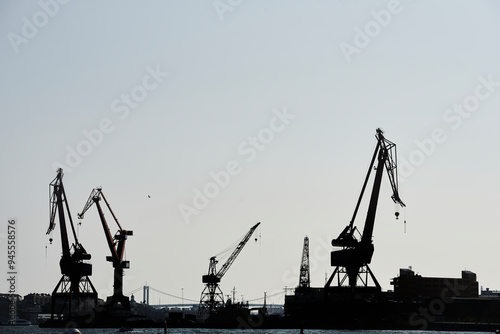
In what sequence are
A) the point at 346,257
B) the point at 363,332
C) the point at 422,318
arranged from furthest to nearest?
the point at 422,318 < the point at 346,257 < the point at 363,332

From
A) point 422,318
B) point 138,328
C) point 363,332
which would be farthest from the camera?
point 138,328

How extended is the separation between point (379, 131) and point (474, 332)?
4044 centimetres

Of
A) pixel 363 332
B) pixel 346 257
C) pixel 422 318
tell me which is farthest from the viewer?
pixel 422 318

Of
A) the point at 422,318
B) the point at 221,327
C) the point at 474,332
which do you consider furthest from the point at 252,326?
the point at 474,332

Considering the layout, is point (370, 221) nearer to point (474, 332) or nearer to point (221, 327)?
point (474, 332)

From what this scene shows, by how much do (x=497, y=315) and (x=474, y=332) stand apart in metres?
36.0

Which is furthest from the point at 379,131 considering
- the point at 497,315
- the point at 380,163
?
the point at 497,315

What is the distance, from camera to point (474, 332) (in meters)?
165

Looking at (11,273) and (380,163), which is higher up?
(380,163)

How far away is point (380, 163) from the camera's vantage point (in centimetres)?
16775

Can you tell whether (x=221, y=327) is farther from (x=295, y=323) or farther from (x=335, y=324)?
(x=335, y=324)

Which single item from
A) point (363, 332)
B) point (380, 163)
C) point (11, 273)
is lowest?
point (363, 332)

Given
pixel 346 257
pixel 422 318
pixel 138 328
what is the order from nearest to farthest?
1. pixel 346 257
2. pixel 422 318
3. pixel 138 328

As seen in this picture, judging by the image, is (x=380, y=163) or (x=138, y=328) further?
(x=138, y=328)
